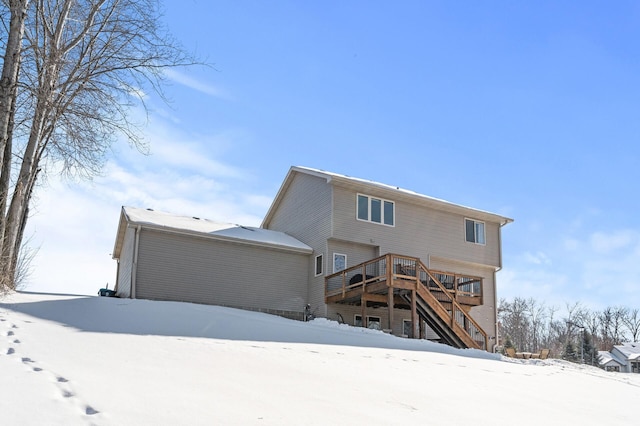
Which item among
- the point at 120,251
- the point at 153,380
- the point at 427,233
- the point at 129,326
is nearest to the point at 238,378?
the point at 153,380

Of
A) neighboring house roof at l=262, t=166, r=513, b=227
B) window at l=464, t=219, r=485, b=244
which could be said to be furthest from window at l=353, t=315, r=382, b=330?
window at l=464, t=219, r=485, b=244

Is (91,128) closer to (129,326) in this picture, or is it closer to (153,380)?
(129,326)

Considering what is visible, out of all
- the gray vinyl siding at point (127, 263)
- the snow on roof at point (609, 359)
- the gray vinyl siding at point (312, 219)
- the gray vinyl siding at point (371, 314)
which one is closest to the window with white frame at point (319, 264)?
the gray vinyl siding at point (312, 219)

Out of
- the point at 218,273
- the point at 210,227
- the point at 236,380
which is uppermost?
the point at 210,227

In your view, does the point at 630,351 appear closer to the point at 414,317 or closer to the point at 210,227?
the point at 414,317

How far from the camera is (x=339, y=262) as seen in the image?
63.4ft

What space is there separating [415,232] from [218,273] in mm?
7532

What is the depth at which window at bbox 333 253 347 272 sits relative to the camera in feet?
63.1

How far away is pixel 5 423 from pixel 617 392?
1033cm

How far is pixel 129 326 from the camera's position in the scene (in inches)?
412

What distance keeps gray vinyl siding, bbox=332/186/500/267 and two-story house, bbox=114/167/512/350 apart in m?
0.04

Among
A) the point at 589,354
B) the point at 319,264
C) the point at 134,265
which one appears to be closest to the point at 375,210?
the point at 319,264

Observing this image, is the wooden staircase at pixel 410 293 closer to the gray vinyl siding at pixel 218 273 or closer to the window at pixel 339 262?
the window at pixel 339 262

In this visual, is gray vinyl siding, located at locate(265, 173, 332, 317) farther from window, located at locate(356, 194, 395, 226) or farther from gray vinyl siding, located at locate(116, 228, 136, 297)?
gray vinyl siding, located at locate(116, 228, 136, 297)
